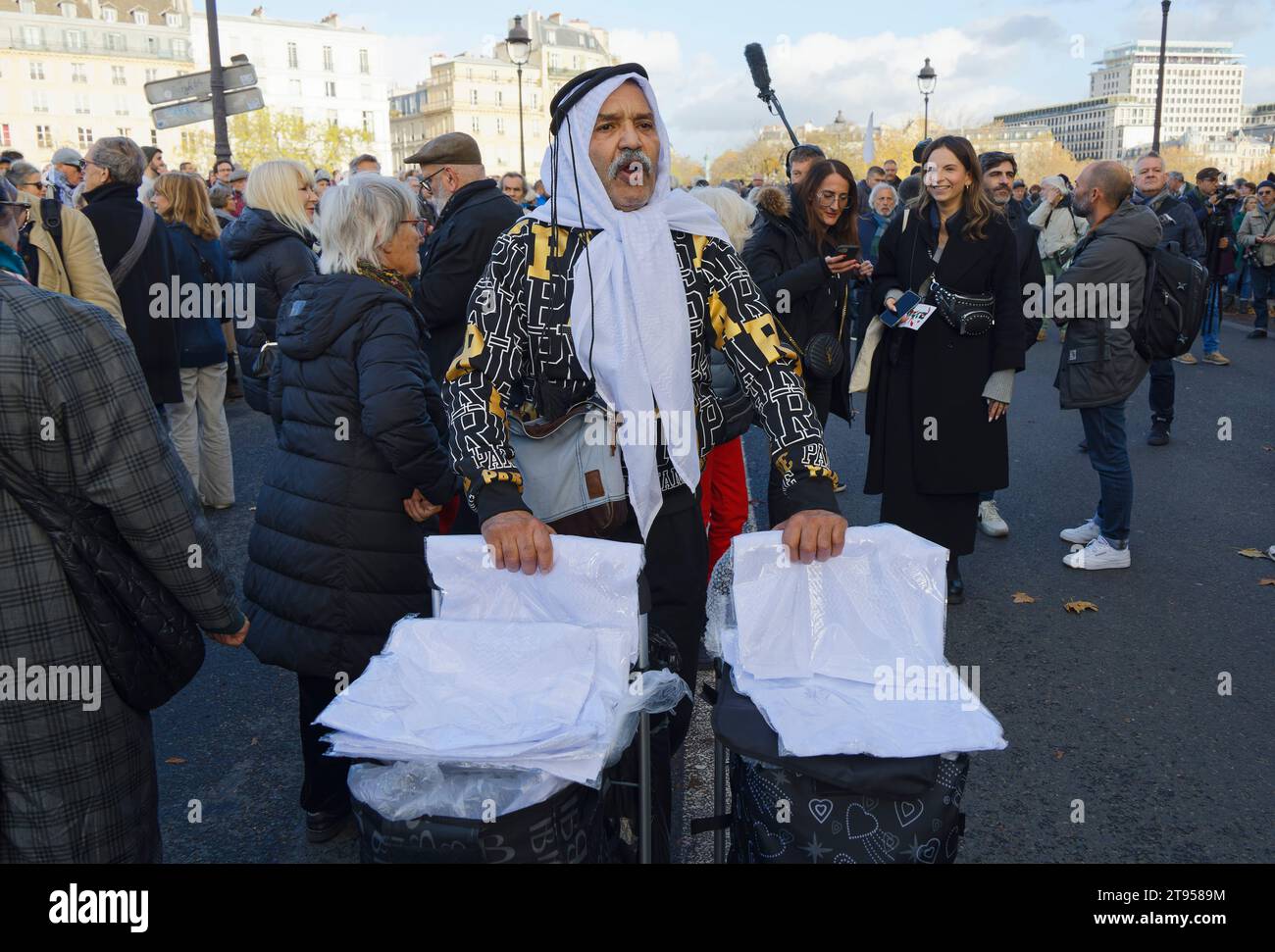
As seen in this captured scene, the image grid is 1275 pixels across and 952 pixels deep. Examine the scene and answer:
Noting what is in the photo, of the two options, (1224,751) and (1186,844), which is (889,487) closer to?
(1224,751)

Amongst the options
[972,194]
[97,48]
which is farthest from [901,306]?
[97,48]

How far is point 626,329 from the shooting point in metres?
2.38

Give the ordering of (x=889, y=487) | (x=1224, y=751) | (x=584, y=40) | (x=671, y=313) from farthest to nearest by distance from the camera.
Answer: (x=584, y=40)
(x=889, y=487)
(x=1224, y=751)
(x=671, y=313)

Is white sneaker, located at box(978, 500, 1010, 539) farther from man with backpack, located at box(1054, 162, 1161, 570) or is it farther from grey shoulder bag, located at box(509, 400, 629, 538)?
grey shoulder bag, located at box(509, 400, 629, 538)

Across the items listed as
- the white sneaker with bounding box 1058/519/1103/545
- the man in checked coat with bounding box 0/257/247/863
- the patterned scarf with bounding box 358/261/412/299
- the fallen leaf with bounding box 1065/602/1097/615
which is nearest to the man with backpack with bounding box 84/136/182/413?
the patterned scarf with bounding box 358/261/412/299

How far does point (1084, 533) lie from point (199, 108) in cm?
991

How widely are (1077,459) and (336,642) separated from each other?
672 cm

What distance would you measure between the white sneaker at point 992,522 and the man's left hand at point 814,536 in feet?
14.9

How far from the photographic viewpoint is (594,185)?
2512 mm

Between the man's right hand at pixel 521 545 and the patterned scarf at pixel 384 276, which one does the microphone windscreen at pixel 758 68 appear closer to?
the patterned scarf at pixel 384 276

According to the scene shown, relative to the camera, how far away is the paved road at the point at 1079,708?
3.33 m

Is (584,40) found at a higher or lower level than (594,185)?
higher

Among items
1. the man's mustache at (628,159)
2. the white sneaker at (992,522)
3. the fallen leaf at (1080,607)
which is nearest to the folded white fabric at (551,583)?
the man's mustache at (628,159)
